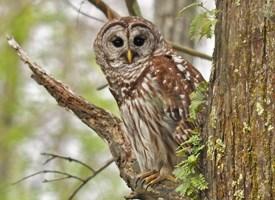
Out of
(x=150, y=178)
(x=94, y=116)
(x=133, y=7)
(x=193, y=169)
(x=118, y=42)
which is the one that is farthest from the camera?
(x=118, y=42)

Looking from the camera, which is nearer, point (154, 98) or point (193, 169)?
point (193, 169)

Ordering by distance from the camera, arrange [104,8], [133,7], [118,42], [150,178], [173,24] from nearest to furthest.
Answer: [150,178]
[104,8]
[133,7]
[118,42]
[173,24]

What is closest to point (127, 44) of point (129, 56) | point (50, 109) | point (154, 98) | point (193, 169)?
point (129, 56)

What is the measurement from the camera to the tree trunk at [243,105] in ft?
9.42

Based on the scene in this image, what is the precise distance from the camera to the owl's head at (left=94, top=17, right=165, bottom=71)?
4941mm

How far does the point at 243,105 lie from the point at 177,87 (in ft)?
4.40

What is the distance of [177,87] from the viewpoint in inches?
168

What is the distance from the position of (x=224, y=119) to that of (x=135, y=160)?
1.38m

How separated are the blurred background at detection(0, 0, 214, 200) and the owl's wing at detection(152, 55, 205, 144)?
280 inches

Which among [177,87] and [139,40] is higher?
[139,40]

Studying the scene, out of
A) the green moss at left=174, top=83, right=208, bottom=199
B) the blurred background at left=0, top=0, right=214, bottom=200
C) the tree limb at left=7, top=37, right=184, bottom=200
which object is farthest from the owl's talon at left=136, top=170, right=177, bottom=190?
the blurred background at left=0, top=0, right=214, bottom=200

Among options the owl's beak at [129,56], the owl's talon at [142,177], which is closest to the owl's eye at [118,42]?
the owl's beak at [129,56]

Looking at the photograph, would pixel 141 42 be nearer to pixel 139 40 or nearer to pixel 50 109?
pixel 139 40

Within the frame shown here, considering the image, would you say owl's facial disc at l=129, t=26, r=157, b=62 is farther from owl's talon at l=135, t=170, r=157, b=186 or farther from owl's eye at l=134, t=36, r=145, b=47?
owl's talon at l=135, t=170, r=157, b=186
